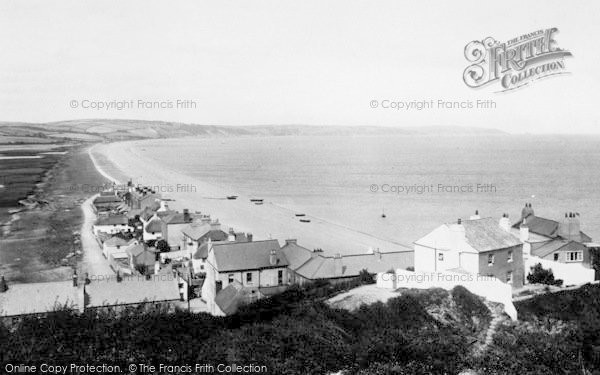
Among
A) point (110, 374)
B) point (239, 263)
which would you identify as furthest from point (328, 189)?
point (110, 374)

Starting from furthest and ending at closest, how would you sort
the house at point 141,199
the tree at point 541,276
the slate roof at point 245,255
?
the house at point 141,199, the slate roof at point 245,255, the tree at point 541,276

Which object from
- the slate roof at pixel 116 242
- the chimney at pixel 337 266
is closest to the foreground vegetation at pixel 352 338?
the chimney at pixel 337 266

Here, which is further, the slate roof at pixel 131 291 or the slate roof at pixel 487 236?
the slate roof at pixel 131 291

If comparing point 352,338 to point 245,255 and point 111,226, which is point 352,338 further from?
point 111,226

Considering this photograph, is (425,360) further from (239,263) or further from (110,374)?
(239,263)

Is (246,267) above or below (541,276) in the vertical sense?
below

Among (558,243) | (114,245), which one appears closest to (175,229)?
(114,245)

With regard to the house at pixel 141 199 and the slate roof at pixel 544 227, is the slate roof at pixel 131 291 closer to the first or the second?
the slate roof at pixel 544 227
